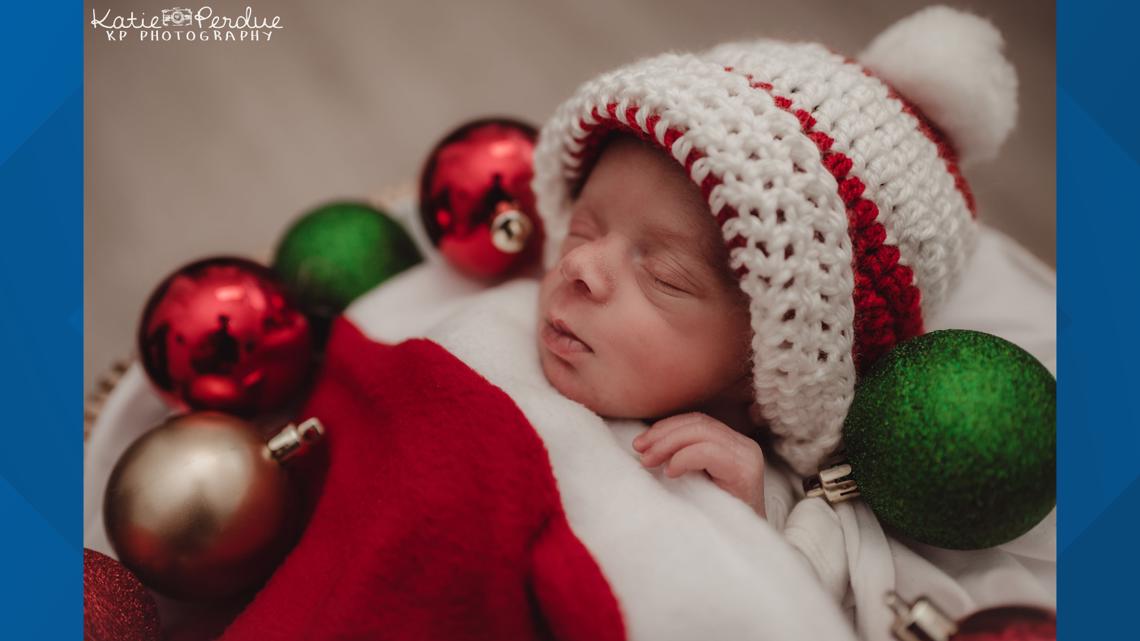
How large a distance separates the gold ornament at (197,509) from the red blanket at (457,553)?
0.08 m

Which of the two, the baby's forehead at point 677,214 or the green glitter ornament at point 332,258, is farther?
the green glitter ornament at point 332,258

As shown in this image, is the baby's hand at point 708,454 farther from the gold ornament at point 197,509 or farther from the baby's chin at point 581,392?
the gold ornament at point 197,509

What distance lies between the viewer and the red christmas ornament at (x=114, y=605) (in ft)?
2.55

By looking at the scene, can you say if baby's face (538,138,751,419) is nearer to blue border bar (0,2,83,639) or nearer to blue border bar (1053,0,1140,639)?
blue border bar (1053,0,1140,639)

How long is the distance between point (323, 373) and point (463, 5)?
42.0 inches

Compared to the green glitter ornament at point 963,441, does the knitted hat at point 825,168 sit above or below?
above

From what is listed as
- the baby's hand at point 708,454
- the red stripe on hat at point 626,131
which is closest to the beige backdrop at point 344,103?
the red stripe on hat at point 626,131

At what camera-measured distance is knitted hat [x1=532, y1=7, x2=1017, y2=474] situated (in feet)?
2.34

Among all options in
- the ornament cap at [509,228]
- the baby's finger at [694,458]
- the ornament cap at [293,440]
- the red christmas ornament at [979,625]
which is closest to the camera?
the red christmas ornament at [979,625]

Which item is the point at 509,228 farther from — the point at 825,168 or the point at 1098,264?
the point at 1098,264

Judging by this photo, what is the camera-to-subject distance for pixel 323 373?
3.50 feet

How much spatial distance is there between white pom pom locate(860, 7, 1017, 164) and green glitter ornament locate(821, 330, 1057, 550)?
247mm

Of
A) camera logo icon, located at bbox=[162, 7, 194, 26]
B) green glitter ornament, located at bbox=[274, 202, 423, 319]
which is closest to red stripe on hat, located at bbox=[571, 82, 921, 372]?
green glitter ornament, located at bbox=[274, 202, 423, 319]

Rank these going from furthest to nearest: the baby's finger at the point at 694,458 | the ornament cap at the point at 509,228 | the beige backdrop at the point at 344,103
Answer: the beige backdrop at the point at 344,103
the ornament cap at the point at 509,228
the baby's finger at the point at 694,458
